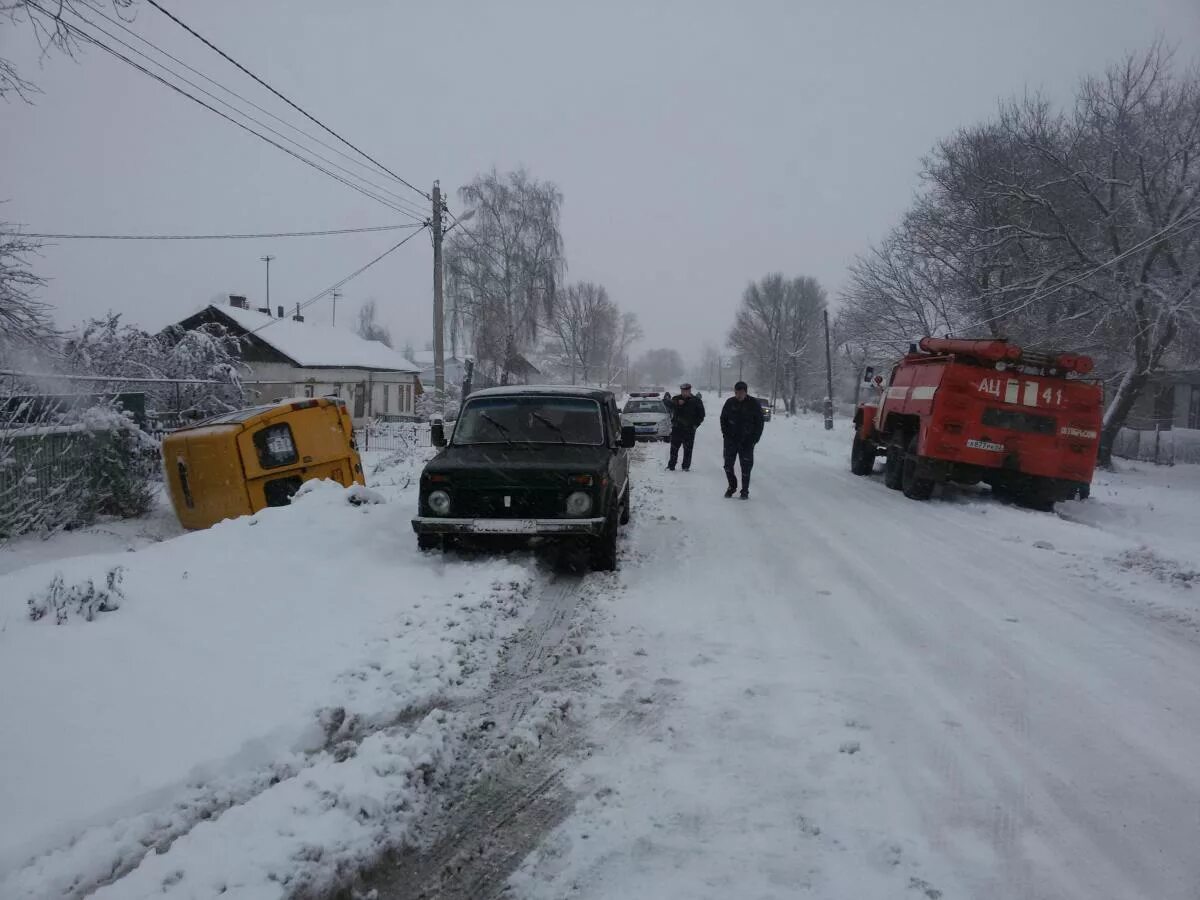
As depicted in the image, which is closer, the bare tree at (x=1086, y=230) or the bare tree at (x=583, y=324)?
the bare tree at (x=1086, y=230)

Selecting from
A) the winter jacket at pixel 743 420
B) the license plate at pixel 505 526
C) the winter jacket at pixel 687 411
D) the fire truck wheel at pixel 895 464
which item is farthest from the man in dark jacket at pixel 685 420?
the license plate at pixel 505 526

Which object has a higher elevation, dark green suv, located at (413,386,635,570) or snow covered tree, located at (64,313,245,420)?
snow covered tree, located at (64,313,245,420)

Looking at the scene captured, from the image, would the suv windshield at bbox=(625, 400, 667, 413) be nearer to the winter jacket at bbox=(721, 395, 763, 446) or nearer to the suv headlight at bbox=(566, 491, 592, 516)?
the winter jacket at bbox=(721, 395, 763, 446)

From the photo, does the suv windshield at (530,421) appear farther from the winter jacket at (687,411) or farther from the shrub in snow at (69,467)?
the winter jacket at (687,411)

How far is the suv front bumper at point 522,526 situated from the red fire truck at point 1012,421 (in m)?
7.02

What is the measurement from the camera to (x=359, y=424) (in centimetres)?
3459

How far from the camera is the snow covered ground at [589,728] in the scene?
260 cm

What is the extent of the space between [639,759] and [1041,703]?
2.33 m

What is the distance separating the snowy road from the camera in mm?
2629

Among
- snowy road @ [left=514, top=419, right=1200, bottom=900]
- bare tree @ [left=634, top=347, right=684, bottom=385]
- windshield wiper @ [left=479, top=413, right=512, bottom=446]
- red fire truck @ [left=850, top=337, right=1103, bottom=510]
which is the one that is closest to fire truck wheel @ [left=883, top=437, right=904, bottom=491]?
red fire truck @ [left=850, top=337, right=1103, bottom=510]

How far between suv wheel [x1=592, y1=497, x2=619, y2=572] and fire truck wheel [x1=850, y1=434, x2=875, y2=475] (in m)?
10.4

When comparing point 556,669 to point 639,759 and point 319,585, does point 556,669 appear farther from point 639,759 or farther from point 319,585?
point 319,585

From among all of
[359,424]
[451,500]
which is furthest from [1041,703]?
[359,424]

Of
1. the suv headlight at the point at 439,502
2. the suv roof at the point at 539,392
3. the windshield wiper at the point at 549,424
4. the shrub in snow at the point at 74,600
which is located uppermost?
the suv roof at the point at 539,392
